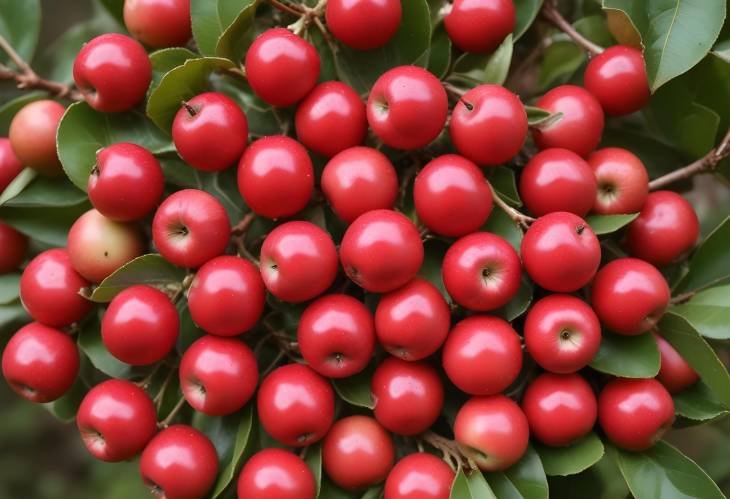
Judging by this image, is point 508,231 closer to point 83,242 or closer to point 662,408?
point 662,408

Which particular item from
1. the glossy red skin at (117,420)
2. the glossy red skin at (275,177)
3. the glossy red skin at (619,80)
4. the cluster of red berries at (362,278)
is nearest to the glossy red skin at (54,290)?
the cluster of red berries at (362,278)

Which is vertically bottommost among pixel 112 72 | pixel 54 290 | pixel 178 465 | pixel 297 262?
pixel 178 465

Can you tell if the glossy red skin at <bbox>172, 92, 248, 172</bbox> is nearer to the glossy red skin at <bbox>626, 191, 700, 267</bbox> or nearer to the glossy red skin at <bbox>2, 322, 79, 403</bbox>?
the glossy red skin at <bbox>2, 322, 79, 403</bbox>

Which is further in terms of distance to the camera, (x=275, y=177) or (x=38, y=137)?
(x=38, y=137)

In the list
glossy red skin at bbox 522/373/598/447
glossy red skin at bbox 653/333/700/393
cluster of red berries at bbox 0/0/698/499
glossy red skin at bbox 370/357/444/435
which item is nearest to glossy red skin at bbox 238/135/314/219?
cluster of red berries at bbox 0/0/698/499

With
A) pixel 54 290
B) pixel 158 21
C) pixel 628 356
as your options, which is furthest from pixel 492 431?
pixel 158 21

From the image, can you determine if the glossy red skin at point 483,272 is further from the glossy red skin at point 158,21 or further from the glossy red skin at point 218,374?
the glossy red skin at point 158,21

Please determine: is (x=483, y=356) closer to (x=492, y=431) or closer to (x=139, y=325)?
(x=492, y=431)
